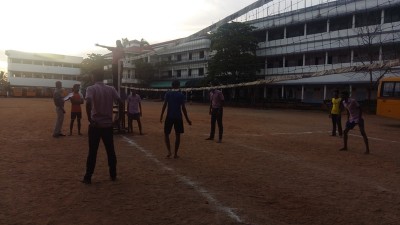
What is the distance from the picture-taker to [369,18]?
36.4 metres

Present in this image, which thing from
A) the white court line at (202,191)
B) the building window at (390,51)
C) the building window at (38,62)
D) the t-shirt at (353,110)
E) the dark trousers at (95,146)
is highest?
the building window at (38,62)

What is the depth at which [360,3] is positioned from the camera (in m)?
36.5

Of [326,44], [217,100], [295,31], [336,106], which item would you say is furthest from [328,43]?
[217,100]

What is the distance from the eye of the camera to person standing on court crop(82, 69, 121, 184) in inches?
227

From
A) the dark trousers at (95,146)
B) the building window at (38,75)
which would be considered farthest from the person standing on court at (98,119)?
the building window at (38,75)

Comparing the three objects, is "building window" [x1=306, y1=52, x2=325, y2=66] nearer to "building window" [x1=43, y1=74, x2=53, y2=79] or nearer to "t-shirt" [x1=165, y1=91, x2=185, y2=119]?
"t-shirt" [x1=165, y1=91, x2=185, y2=119]

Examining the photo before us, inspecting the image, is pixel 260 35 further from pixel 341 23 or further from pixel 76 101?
pixel 76 101

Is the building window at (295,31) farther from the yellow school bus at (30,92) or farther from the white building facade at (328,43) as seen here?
the yellow school bus at (30,92)

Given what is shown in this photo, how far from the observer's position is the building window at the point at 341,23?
3822cm

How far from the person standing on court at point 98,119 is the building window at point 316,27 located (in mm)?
39071

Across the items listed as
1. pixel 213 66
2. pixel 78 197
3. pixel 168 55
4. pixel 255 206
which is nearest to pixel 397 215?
pixel 255 206

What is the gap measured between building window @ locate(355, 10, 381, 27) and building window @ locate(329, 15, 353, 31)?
0.94 m

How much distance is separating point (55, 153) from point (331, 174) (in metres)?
6.10

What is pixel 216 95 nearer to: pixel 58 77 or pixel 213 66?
pixel 213 66
